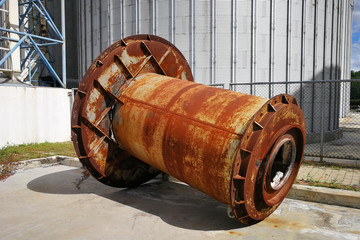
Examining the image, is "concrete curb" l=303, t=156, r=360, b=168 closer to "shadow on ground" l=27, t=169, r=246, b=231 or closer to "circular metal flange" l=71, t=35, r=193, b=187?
"shadow on ground" l=27, t=169, r=246, b=231

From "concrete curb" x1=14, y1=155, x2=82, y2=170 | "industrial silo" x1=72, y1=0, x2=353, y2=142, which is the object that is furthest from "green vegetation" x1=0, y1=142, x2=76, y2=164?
"industrial silo" x1=72, y1=0, x2=353, y2=142

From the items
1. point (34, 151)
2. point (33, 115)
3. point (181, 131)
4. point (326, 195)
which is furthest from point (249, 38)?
point (181, 131)

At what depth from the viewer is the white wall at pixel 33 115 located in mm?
10414

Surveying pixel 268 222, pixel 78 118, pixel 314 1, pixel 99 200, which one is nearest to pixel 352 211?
pixel 268 222

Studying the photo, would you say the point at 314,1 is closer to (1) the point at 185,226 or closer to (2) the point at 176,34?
(2) the point at 176,34

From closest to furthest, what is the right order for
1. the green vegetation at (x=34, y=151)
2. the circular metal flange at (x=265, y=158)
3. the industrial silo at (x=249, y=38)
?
the circular metal flange at (x=265, y=158)
the green vegetation at (x=34, y=151)
the industrial silo at (x=249, y=38)

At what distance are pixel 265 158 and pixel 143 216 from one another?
2.07 m

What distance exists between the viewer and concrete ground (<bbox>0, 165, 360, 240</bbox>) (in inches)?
152

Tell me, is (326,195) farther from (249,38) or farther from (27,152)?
(249,38)

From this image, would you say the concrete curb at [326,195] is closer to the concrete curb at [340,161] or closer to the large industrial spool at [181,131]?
the large industrial spool at [181,131]

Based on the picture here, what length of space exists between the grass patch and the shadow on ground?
1343mm

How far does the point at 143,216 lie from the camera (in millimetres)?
4480

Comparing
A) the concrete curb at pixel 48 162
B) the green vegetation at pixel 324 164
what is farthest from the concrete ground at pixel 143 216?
the green vegetation at pixel 324 164

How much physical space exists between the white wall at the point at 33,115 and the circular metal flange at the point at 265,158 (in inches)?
382
